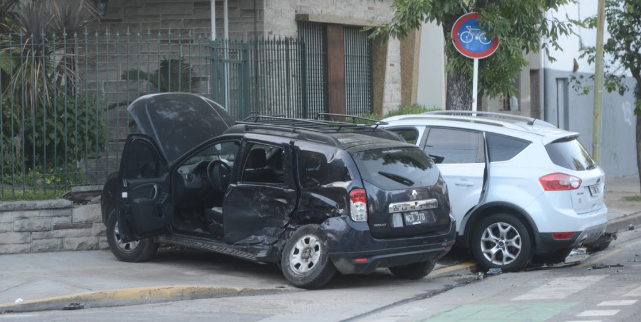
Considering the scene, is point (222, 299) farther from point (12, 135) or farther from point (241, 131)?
point (12, 135)

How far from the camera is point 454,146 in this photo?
32.8ft

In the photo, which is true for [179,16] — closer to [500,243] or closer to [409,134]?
[409,134]

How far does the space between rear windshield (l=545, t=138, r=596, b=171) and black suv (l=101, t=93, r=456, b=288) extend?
5.04 ft

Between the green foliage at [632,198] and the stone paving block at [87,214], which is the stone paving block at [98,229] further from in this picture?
the green foliage at [632,198]

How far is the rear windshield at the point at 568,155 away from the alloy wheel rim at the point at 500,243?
0.92m

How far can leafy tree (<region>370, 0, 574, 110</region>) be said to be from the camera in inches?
466

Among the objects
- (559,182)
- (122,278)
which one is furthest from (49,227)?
(559,182)

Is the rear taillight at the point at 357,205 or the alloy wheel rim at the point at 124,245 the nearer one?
the rear taillight at the point at 357,205

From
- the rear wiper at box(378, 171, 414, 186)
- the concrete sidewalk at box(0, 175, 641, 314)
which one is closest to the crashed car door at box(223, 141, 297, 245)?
the concrete sidewalk at box(0, 175, 641, 314)

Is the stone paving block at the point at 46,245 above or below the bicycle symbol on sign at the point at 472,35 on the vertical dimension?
below

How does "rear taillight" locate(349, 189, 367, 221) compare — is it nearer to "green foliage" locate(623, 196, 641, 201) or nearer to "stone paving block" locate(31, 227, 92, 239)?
"stone paving block" locate(31, 227, 92, 239)

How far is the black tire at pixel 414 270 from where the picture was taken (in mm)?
8992

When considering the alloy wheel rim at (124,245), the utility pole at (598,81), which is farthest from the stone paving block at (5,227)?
the utility pole at (598,81)

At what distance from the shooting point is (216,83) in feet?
38.7
